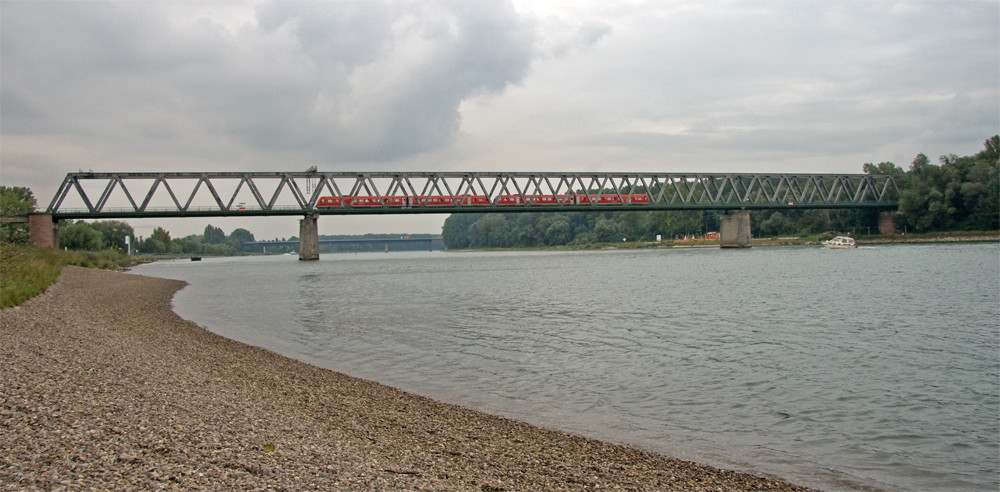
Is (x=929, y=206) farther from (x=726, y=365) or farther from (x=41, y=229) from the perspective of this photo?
(x=41, y=229)

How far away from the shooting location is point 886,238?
134 m

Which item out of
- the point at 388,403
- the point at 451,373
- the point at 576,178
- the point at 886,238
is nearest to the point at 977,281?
the point at 451,373

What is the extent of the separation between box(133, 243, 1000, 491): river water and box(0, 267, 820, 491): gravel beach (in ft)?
5.12

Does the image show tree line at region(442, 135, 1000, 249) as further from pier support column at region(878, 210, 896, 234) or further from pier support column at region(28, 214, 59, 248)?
pier support column at region(28, 214, 59, 248)

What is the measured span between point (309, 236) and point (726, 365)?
114m

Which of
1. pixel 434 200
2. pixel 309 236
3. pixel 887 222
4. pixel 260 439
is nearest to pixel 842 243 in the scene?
pixel 887 222

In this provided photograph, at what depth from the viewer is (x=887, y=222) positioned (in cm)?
14112

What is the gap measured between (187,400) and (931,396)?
1510 centimetres

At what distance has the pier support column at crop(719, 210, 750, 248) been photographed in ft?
456

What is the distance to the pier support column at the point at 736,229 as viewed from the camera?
139m

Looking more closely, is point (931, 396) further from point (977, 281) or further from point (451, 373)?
point (977, 281)

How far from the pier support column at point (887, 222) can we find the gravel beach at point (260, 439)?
497 feet

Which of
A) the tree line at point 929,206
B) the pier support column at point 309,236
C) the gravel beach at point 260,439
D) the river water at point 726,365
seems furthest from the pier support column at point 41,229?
the tree line at point 929,206

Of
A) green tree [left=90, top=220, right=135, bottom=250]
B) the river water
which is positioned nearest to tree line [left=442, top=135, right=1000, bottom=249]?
the river water
